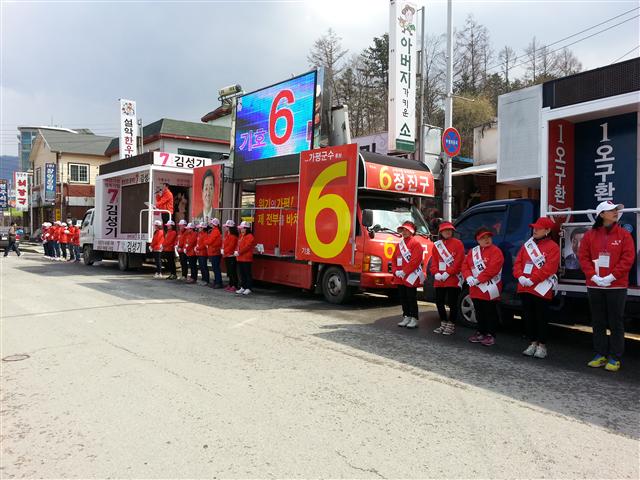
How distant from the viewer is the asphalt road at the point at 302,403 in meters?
3.31

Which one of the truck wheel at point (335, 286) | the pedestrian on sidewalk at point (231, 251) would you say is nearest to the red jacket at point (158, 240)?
the pedestrian on sidewalk at point (231, 251)

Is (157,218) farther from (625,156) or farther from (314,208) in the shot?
(625,156)

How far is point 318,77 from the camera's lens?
10789mm

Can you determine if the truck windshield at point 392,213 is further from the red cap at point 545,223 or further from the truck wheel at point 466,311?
the red cap at point 545,223

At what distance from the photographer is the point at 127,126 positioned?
90.1ft

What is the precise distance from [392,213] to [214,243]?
4.89 meters

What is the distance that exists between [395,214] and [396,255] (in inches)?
86.4

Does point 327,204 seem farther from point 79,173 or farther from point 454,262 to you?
point 79,173

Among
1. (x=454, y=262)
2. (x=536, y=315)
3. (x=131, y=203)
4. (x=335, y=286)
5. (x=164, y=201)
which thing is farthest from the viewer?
(x=131, y=203)

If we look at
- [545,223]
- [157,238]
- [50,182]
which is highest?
[50,182]

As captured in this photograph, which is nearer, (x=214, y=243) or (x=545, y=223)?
(x=545, y=223)

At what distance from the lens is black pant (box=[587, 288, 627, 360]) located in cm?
543

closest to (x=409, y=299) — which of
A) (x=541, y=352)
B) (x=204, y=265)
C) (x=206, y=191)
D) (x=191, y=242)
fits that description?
(x=541, y=352)

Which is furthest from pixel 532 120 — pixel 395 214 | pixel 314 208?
pixel 314 208
